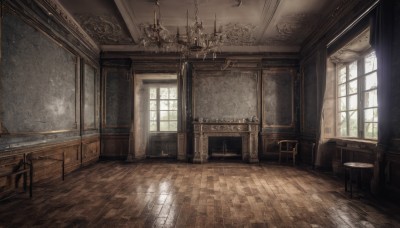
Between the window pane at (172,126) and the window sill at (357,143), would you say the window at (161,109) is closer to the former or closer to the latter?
the window pane at (172,126)

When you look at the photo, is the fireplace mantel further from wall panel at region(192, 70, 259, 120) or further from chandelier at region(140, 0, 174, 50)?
chandelier at region(140, 0, 174, 50)

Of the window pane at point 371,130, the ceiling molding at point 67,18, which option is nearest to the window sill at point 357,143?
the window pane at point 371,130

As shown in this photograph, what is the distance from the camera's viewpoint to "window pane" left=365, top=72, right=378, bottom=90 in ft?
15.2

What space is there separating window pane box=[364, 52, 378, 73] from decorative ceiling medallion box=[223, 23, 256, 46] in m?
2.56

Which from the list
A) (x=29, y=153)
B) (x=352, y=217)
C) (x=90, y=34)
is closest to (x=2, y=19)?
(x=29, y=153)

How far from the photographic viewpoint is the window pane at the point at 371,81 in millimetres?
4645

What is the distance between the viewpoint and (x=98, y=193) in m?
4.03

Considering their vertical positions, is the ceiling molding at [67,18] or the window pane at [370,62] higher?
the ceiling molding at [67,18]

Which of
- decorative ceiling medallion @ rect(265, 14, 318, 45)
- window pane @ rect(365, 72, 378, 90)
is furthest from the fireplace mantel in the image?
window pane @ rect(365, 72, 378, 90)

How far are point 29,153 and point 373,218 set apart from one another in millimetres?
5058

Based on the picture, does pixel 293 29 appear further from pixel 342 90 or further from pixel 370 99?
pixel 370 99

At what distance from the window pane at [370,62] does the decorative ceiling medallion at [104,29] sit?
5.39m

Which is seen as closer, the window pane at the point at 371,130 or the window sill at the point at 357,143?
the window sill at the point at 357,143

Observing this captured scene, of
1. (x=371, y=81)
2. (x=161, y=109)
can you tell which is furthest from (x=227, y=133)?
(x=371, y=81)
